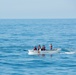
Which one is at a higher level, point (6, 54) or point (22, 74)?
point (6, 54)

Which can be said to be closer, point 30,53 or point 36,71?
point 36,71

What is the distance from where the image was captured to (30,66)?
6334 centimetres

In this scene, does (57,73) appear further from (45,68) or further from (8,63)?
(8,63)

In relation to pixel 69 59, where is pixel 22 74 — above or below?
below

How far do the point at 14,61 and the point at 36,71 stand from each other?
11.7 meters

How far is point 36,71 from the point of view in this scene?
191 feet

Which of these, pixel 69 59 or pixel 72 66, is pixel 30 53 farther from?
pixel 72 66

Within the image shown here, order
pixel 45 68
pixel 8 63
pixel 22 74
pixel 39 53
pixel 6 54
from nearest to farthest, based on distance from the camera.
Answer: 1. pixel 22 74
2. pixel 45 68
3. pixel 8 63
4. pixel 39 53
5. pixel 6 54

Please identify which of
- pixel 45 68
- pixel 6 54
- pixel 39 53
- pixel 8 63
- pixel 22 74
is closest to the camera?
pixel 22 74

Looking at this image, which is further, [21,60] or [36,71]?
[21,60]

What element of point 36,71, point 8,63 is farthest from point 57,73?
point 8,63

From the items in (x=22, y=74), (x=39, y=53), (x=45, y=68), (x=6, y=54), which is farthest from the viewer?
(x=6, y=54)

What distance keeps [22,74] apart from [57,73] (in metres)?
4.48

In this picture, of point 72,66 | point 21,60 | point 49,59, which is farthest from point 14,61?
point 72,66
